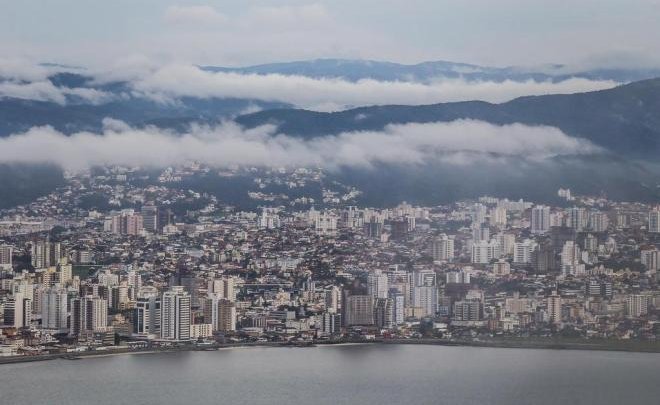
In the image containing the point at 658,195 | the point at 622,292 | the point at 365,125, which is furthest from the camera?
the point at 365,125

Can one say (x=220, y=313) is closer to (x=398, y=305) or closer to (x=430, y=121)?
(x=398, y=305)

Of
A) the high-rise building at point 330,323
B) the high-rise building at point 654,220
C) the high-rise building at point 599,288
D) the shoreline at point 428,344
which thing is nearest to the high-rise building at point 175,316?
the shoreline at point 428,344

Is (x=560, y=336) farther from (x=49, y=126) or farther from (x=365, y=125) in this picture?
(x=49, y=126)

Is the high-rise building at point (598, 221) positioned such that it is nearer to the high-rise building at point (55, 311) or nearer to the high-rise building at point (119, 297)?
the high-rise building at point (119, 297)

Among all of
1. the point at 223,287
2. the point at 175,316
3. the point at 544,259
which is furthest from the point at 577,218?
the point at 175,316

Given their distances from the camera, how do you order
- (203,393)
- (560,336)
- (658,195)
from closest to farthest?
(203,393) → (560,336) → (658,195)

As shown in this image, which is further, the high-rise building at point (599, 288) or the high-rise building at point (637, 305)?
the high-rise building at point (599, 288)

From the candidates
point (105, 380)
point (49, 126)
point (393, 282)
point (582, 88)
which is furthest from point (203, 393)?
point (49, 126)
